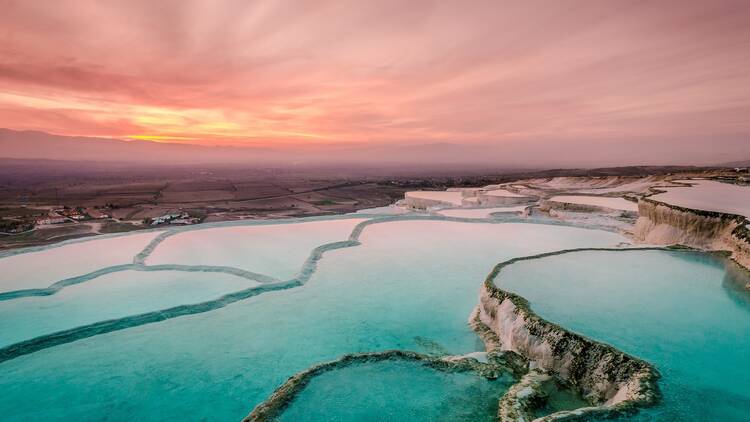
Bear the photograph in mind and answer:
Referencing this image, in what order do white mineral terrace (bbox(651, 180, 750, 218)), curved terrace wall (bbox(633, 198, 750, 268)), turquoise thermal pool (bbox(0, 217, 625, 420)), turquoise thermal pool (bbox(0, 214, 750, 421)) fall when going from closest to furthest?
turquoise thermal pool (bbox(0, 214, 750, 421)), turquoise thermal pool (bbox(0, 217, 625, 420)), curved terrace wall (bbox(633, 198, 750, 268)), white mineral terrace (bbox(651, 180, 750, 218))

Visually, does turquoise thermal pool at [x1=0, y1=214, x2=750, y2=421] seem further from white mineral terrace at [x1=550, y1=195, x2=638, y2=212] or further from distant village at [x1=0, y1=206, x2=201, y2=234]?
distant village at [x1=0, y1=206, x2=201, y2=234]

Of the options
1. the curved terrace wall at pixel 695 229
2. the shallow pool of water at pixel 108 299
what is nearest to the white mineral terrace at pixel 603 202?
the curved terrace wall at pixel 695 229

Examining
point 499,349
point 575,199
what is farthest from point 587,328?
point 575,199

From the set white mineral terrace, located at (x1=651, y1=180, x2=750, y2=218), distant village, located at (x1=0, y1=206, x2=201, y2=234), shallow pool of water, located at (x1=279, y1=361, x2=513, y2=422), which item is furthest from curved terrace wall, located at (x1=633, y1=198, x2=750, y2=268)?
distant village, located at (x1=0, y1=206, x2=201, y2=234)

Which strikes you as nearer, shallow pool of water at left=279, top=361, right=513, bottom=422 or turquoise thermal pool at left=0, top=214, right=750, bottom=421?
shallow pool of water at left=279, top=361, right=513, bottom=422

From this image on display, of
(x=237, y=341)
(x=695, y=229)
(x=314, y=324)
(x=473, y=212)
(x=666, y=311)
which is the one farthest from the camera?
(x=473, y=212)

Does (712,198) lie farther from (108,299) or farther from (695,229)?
(108,299)

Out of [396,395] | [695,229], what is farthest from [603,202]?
[396,395]
